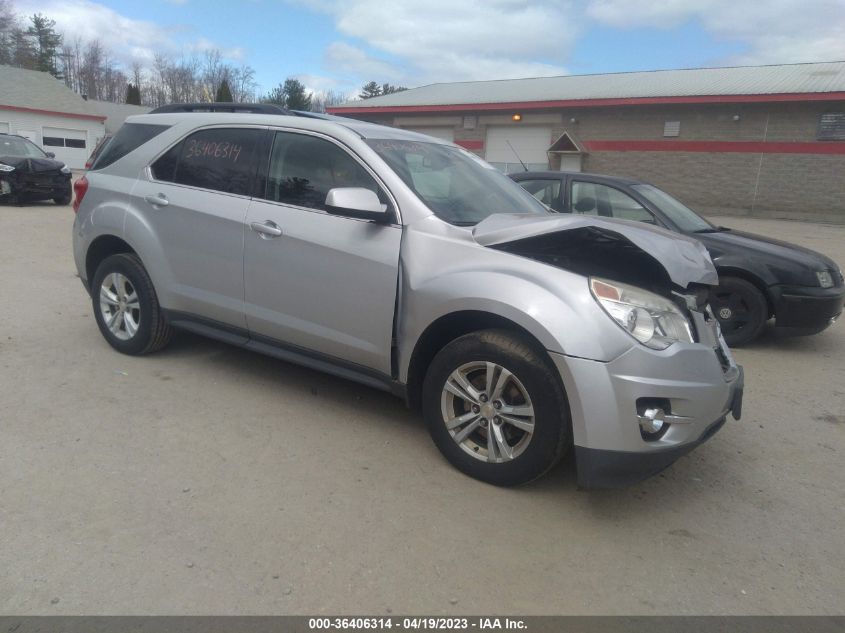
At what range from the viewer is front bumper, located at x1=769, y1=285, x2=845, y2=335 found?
5875mm

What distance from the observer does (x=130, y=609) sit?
A: 7.74 ft

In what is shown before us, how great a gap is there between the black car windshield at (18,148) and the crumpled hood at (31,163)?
0.26m

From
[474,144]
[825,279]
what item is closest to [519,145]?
[474,144]

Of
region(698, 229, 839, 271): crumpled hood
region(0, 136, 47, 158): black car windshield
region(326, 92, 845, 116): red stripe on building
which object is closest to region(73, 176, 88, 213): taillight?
region(698, 229, 839, 271): crumpled hood

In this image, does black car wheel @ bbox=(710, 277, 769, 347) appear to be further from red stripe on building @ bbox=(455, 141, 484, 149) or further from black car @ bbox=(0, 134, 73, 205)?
red stripe on building @ bbox=(455, 141, 484, 149)

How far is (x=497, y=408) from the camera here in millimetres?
3236

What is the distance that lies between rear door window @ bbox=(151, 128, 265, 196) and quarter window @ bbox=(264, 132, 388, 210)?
0.19 meters

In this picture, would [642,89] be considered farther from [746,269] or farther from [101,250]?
[101,250]

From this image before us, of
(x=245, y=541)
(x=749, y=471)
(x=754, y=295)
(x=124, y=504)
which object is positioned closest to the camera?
(x=245, y=541)

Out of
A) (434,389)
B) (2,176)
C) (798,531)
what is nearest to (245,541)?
(434,389)

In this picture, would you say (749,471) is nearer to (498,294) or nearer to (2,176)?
(498,294)

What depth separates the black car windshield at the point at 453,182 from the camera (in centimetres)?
381

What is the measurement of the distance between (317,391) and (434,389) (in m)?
1.41

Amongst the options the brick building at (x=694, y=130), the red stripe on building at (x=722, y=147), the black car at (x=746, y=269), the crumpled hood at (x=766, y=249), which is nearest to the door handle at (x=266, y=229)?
the black car at (x=746, y=269)
